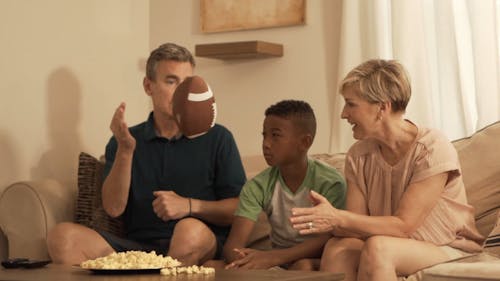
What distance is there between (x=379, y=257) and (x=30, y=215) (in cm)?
151

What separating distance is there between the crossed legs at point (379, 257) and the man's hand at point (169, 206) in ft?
2.18

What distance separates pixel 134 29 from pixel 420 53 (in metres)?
1.60

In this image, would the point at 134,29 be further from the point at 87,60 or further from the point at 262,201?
the point at 262,201

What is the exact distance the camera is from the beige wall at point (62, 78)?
153 inches

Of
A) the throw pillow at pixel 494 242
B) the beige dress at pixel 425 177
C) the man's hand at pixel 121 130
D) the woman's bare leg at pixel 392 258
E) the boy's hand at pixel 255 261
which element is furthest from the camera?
the man's hand at pixel 121 130

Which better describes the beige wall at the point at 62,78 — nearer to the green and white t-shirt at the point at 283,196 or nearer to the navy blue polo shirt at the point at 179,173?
the navy blue polo shirt at the point at 179,173

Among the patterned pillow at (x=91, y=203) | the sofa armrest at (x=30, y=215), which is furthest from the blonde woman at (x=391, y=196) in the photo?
the sofa armrest at (x=30, y=215)

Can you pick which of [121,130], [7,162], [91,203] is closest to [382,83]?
[121,130]

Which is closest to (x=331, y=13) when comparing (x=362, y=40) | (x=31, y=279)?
(x=362, y=40)

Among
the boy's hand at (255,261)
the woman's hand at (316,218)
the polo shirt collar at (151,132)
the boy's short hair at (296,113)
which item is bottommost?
the boy's hand at (255,261)

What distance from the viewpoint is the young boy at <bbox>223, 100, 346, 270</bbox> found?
3.14 meters

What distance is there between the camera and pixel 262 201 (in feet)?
10.5

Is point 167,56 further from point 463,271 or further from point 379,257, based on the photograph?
point 463,271

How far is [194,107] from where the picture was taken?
3.07m
